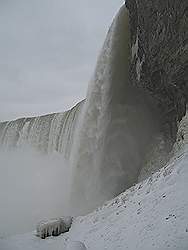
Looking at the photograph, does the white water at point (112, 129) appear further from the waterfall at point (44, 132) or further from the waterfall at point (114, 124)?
the waterfall at point (44, 132)

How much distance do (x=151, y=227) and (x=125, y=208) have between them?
7.52 feet

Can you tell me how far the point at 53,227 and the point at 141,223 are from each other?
4.72 m

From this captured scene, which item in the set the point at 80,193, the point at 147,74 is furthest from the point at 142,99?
the point at 80,193

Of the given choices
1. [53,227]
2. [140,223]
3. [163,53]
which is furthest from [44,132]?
[140,223]

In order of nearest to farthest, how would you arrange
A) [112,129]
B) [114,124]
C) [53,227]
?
[53,227] < [112,129] < [114,124]

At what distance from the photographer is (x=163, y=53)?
15.7 m

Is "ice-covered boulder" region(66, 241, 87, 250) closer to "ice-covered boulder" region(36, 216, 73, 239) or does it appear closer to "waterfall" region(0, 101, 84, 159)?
"ice-covered boulder" region(36, 216, 73, 239)

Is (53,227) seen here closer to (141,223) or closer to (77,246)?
(77,246)

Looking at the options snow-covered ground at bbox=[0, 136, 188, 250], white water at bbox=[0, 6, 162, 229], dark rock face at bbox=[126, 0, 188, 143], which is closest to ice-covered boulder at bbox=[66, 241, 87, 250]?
snow-covered ground at bbox=[0, 136, 188, 250]

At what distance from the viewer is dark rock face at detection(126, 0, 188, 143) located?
47.3 feet

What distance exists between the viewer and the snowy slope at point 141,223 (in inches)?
284

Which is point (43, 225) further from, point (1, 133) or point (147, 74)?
point (1, 133)

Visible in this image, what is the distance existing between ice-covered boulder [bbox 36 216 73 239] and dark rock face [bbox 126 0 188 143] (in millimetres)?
6420

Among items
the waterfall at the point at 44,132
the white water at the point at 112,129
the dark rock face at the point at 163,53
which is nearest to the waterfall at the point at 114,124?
the white water at the point at 112,129
